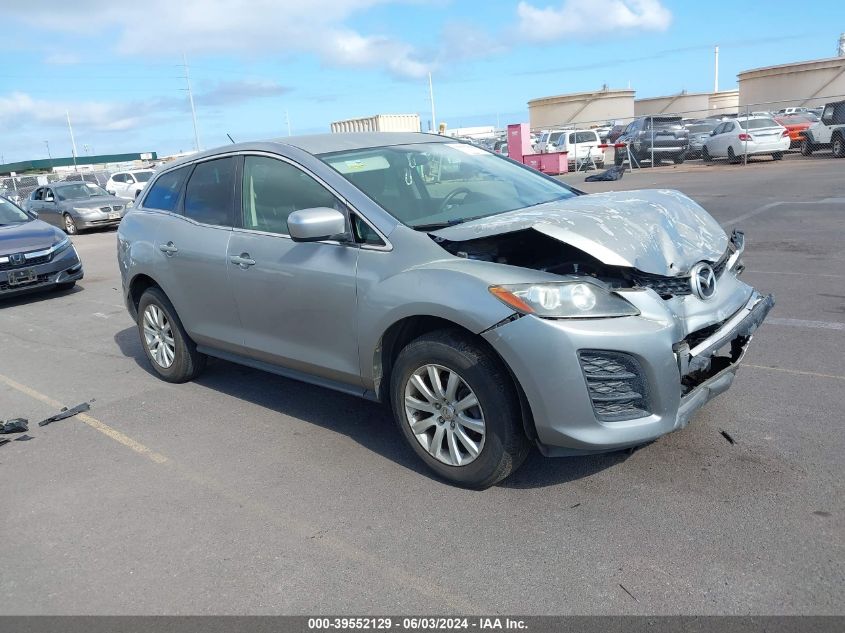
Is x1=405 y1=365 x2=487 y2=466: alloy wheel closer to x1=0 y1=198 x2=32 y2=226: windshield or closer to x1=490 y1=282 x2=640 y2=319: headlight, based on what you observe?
x1=490 y1=282 x2=640 y2=319: headlight

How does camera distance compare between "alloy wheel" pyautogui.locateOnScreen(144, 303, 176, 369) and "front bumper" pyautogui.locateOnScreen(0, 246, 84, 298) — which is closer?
"alloy wheel" pyautogui.locateOnScreen(144, 303, 176, 369)

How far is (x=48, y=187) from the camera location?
856 inches

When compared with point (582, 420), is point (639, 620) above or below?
below

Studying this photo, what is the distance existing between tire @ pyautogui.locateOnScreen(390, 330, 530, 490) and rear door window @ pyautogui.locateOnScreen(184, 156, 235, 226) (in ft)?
6.51

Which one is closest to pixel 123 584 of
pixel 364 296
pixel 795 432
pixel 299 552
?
pixel 299 552

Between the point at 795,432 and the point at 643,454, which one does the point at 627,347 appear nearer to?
the point at 643,454

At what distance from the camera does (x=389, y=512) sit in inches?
146

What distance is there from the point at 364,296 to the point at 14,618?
2173 millimetres

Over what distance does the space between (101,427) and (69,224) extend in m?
17.5

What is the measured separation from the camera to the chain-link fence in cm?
2486

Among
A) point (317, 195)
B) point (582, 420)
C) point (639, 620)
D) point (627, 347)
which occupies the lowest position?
point (639, 620)

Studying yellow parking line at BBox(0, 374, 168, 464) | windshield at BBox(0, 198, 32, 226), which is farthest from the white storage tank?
yellow parking line at BBox(0, 374, 168, 464)

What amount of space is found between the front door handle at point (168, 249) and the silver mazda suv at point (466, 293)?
0.07m

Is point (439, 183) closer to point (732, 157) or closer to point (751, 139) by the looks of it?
point (751, 139)
